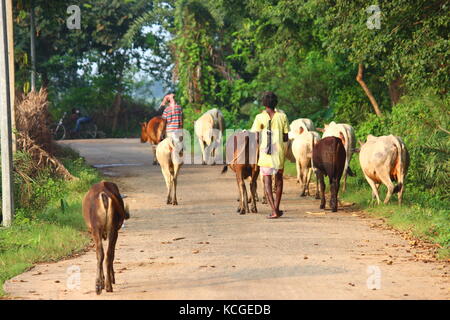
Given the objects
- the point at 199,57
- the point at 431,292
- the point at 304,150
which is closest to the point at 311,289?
the point at 431,292

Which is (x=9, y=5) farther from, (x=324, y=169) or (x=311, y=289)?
(x=311, y=289)

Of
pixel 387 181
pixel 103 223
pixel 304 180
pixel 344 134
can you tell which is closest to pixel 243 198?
pixel 387 181

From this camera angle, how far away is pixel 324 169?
15062 millimetres

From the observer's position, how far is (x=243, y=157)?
1468 centimetres

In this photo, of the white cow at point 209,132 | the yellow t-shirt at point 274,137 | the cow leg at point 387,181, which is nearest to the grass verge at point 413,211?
the cow leg at point 387,181

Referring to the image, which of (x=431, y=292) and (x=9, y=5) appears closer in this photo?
(x=431, y=292)

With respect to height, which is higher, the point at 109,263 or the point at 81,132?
the point at 81,132

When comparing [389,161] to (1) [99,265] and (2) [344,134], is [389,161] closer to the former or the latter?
(2) [344,134]

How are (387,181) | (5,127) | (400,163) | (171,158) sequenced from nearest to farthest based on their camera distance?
(5,127)
(400,163)
(387,181)
(171,158)

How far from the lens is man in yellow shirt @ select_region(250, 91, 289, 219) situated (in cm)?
1403

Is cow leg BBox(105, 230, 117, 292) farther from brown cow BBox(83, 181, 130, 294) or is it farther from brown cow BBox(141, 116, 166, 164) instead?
brown cow BBox(141, 116, 166, 164)

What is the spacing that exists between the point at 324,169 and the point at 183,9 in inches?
606

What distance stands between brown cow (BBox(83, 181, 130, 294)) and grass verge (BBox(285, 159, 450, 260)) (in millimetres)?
4085

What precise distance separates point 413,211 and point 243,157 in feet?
9.50
